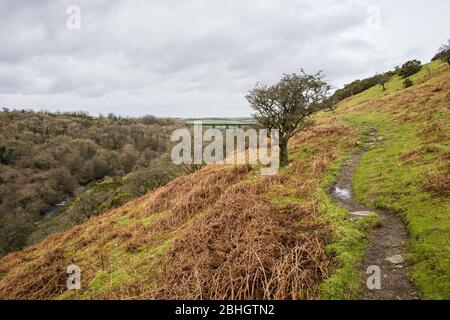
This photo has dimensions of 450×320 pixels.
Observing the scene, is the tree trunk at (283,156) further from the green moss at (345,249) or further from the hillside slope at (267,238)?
the green moss at (345,249)

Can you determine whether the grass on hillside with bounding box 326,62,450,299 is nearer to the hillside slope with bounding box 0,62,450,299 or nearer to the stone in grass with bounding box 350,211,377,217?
the hillside slope with bounding box 0,62,450,299

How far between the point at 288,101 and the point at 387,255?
12758 millimetres

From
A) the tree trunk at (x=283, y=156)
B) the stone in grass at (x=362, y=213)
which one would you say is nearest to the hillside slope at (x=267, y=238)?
the stone in grass at (x=362, y=213)

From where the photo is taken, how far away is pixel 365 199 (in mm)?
12602

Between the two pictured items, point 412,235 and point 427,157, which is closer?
point 412,235

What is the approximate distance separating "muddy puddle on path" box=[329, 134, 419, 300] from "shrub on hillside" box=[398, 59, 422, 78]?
46.9m

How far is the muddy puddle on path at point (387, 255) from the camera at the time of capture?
6.92m

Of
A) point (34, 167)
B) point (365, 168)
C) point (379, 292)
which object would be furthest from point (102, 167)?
point (379, 292)

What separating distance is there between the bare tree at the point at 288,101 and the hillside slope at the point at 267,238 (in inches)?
106

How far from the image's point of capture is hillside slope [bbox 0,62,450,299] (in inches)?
304

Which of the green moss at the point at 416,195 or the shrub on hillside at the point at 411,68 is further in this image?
the shrub on hillside at the point at 411,68

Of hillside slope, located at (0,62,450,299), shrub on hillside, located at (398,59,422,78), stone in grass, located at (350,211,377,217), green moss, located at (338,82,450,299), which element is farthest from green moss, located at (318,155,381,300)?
shrub on hillside, located at (398,59,422,78)
